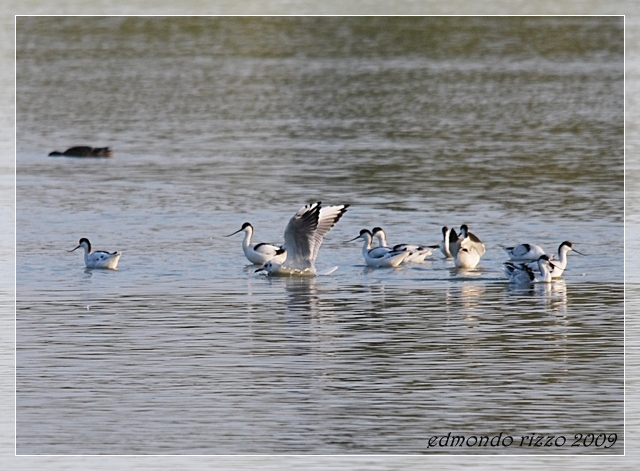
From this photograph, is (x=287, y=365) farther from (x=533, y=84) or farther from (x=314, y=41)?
(x=314, y=41)

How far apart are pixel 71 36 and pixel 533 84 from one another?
693 inches

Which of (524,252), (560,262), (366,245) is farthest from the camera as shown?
(366,245)

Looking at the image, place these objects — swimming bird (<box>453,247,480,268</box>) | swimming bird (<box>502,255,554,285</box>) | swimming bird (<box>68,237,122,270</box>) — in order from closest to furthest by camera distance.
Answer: swimming bird (<box>502,255,554,285</box>) < swimming bird (<box>68,237,122,270</box>) < swimming bird (<box>453,247,480,268</box>)

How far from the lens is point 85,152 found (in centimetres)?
2605

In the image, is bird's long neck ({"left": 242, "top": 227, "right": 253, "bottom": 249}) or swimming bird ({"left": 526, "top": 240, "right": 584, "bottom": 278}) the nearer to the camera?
swimming bird ({"left": 526, "top": 240, "right": 584, "bottom": 278})

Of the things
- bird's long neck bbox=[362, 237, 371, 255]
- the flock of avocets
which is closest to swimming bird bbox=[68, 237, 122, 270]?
the flock of avocets

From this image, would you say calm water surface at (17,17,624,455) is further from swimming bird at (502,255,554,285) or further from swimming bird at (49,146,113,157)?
swimming bird at (49,146,113,157)

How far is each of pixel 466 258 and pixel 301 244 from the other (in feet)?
5.87

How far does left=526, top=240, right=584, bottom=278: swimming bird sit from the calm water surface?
25 cm

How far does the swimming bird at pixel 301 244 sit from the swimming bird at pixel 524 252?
204cm

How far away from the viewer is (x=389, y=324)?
14062mm

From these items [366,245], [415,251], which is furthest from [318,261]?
[415,251]

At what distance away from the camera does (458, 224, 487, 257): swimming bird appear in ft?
56.6

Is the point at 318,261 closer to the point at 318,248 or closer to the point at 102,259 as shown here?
the point at 318,248
